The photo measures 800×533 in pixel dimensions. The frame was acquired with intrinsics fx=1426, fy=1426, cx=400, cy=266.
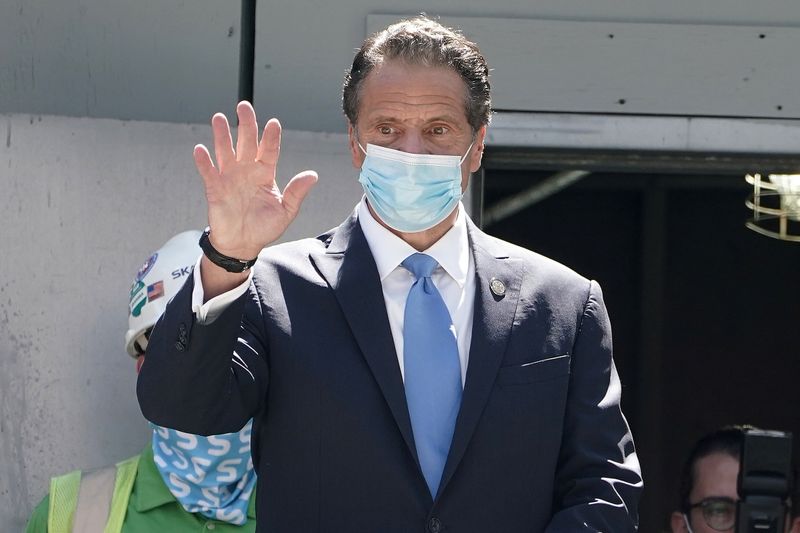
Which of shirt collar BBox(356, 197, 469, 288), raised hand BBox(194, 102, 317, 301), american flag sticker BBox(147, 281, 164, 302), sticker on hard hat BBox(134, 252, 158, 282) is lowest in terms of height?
american flag sticker BBox(147, 281, 164, 302)

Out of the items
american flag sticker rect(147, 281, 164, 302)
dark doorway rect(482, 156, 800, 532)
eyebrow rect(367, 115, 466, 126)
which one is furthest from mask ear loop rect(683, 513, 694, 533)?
dark doorway rect(482, 156, 800, 532)

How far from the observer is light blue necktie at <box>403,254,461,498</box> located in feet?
8.02

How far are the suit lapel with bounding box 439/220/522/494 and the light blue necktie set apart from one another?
4 centimetres

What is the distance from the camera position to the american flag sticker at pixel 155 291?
364 cm

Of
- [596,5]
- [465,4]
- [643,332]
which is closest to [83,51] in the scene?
[465,4]

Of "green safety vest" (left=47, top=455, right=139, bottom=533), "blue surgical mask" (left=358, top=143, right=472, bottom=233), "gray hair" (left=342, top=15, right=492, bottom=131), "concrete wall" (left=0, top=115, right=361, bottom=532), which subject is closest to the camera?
"blue surgical mask" (left=358, top=143, right=472, bottom=233)

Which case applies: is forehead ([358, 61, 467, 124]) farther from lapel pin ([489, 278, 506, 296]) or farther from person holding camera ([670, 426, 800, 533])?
person holding camera ([670, 426, 800, 533])

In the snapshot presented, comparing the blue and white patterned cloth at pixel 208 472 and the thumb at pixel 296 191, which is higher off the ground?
the thumb at pixel 296 191

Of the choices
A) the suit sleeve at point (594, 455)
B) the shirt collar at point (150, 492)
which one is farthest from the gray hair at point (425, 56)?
the shirt collar at point (150, 492)

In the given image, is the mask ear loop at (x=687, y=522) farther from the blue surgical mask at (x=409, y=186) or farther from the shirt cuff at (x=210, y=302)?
the shirt cuff at (x=210, y=302)

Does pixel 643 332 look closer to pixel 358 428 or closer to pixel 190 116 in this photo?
pixel 190 116

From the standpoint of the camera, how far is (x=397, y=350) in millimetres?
2502

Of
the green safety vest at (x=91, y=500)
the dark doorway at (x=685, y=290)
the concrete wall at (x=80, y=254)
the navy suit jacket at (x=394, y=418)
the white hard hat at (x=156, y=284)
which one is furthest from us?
the dark doorway at (x=685, y=290)

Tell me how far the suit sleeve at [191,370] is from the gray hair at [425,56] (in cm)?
53
